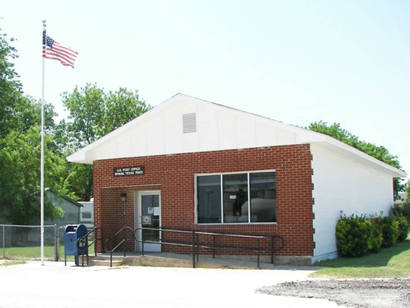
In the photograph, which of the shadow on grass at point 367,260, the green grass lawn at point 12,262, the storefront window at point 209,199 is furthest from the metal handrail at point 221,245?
the green grass lawn at point 12,262

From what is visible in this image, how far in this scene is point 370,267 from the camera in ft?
51.9

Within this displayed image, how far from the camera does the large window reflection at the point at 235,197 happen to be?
18391 mm

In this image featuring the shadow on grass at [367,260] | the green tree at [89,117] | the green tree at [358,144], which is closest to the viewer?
the shadow on grass at [367,260]

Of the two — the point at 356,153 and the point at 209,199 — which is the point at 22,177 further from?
the point at 356,153

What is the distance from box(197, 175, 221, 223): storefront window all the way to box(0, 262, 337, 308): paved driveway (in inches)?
Answer: 98.9

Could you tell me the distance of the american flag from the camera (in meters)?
20.1

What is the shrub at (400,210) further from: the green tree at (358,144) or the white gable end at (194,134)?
the green tree at (358,144)

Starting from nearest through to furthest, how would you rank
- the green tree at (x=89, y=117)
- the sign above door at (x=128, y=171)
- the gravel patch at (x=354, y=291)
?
the gravel patch at (x=354, y=291) → the sign above door at (x=128, y=171) → the green tree at (x=89, y=117)

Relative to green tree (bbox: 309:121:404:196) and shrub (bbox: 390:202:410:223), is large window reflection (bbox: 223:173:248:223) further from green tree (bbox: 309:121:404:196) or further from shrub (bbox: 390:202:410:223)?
green tree (bbox: 309:121:404:196)

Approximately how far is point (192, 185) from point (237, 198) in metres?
1.64

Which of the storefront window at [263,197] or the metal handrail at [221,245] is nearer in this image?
the metal handrail at [221,245]

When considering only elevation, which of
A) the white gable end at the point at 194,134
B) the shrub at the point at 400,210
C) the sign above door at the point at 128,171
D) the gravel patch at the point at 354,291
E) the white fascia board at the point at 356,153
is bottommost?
the gravel patch at the point at 354,291

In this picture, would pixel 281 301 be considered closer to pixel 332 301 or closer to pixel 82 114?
pixel 332 301

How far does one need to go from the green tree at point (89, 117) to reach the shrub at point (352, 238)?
4435 centimetres
